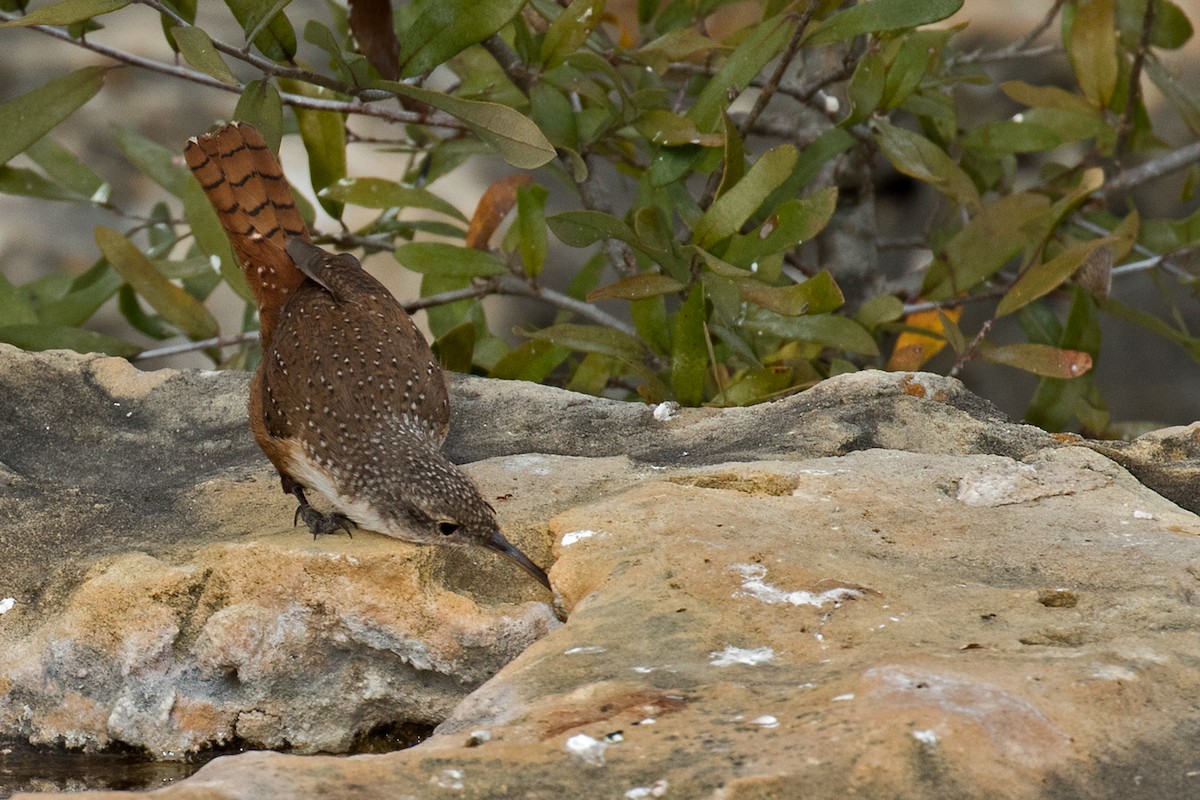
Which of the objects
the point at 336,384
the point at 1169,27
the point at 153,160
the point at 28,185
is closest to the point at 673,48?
the point at 336,384

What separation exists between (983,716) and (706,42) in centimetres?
300

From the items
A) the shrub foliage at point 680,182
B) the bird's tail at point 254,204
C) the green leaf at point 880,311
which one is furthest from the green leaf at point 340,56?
the green leaf at point 880,311

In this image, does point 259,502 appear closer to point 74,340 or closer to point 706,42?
point 74,340

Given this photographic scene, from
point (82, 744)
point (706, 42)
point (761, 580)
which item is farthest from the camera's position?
point (706, 42)

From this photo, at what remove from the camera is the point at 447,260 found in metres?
4.59

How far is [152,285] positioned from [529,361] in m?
1.35

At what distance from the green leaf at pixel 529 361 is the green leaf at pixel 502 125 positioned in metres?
1.11

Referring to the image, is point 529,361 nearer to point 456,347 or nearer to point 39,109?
point 456,347

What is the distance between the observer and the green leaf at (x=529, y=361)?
4.71 metres

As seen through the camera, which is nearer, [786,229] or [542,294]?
[786,229]

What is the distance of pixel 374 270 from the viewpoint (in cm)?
826

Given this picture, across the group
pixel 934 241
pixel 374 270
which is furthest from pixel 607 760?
pixel 374 270

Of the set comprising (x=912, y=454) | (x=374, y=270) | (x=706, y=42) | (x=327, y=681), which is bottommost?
(x=374, y=270)

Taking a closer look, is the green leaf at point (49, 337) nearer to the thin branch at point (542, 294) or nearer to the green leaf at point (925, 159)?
the thin branch at point (542, 294)
